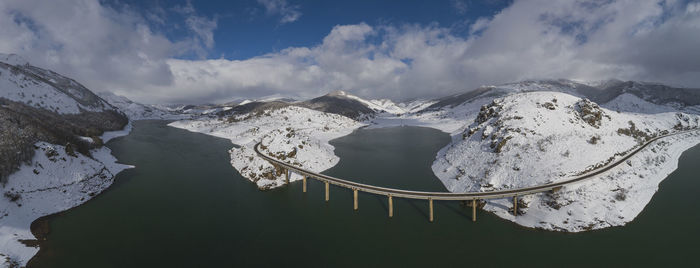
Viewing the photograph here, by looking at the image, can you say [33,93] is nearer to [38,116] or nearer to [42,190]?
[38,116]

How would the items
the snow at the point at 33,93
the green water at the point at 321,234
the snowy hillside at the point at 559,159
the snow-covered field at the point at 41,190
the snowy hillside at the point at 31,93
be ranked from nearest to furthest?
the green water at the point at 321,234 < the snow-covered field at the point at 41,190 < the snowy hillside at the point at 559,159 < the snow at the point at 33,93 < the snowy hillside at the point at 31,93

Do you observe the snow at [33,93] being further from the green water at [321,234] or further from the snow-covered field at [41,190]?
the green water at [321,234]

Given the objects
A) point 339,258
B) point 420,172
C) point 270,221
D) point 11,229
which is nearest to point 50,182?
point 11,229

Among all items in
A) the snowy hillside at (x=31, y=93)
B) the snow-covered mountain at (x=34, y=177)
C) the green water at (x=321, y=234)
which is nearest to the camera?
the green water at (x=321, y=234)

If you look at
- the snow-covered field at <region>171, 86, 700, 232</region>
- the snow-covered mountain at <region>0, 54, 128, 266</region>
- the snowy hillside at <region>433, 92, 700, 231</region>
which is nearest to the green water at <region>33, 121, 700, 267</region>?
the snow-covered mountain at <region>0, 54, 128, 266</region>

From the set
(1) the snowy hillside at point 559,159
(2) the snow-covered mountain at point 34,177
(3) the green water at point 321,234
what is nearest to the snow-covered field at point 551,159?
(1) the snowy hillside at point 559,159

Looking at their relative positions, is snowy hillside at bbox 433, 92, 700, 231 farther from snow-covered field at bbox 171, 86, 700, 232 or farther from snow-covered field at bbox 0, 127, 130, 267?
snow-covered field at bbox 0, 127, 130, 267

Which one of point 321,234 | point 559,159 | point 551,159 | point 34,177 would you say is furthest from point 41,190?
point 559,159
